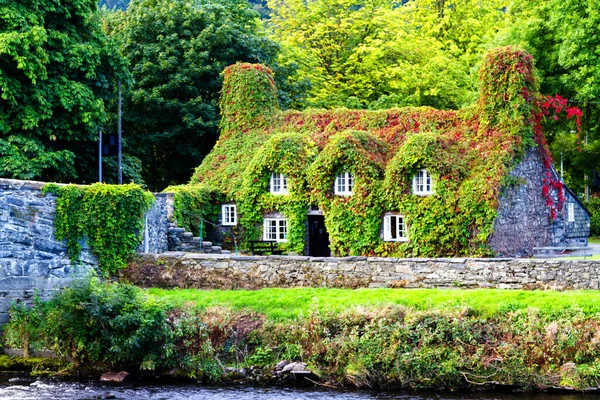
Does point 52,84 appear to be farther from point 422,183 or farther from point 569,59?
point 569,59

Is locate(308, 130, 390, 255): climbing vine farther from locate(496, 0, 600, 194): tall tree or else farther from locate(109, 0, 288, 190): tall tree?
locate(496, 0, 600, 194): tall tree

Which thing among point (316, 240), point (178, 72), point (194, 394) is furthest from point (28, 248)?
point (178, 72)

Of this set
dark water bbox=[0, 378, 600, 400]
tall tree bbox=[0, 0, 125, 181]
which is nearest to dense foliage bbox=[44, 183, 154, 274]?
dark water bbox=[0, 378, 600, 400]

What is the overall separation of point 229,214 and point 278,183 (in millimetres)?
2572

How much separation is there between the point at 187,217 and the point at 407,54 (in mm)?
25110

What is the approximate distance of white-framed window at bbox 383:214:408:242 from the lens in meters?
36.4

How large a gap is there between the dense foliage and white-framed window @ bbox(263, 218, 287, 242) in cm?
969

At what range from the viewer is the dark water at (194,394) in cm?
2281

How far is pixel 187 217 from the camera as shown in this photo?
3800 cm

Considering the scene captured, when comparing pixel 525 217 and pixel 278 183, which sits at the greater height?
pixel 278 183

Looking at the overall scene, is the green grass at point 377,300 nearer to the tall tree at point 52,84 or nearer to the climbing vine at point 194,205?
the climbing vine at point 194,205

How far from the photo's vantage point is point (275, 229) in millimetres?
39094

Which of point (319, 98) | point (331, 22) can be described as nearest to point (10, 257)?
point (319, 98)

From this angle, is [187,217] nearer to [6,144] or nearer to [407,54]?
[6,144]
